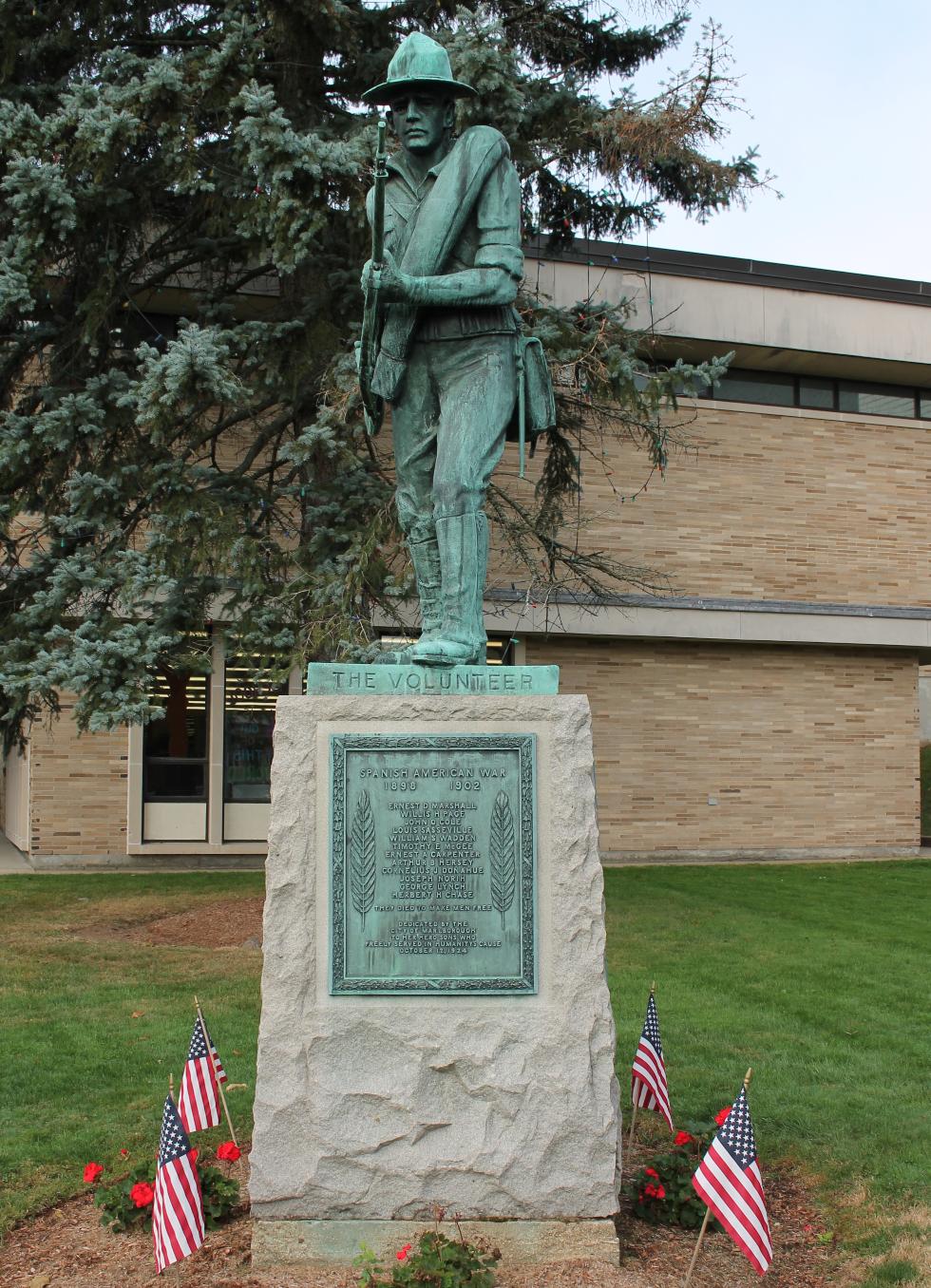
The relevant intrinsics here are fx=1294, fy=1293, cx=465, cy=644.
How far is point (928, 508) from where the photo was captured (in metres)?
21.4

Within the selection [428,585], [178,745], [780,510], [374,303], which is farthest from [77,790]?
[374,303]

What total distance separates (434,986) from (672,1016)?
4.71 m

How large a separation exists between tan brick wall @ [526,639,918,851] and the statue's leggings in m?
13.9

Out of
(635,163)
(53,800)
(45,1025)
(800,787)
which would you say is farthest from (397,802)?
(800,787)

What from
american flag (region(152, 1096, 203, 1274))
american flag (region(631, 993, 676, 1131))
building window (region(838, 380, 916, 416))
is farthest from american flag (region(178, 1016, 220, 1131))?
building window (region(838, 380, 916, 416))

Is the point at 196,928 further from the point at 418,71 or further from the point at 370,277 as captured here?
the point at 418,71

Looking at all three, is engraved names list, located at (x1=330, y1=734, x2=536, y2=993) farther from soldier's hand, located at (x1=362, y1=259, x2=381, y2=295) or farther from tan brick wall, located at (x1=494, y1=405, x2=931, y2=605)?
tan brick wall, located at (x1=494, y1=405, x2=931, y2=605)

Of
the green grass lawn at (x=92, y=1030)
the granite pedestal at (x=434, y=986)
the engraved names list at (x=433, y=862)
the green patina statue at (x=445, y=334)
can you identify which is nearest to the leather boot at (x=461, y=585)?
the green patina statue at (x=445, y=334)

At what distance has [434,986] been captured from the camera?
4.85 metres

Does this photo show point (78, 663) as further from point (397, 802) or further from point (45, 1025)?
point (397, 802)

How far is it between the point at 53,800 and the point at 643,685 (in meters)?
8.77

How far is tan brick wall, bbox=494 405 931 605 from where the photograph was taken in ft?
65.0

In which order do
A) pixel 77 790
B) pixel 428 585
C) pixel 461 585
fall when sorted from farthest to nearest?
pixel 77 790, pixel 428 585, pixel 461 585

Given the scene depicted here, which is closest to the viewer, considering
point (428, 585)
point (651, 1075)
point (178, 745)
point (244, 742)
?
point (428, 585)
